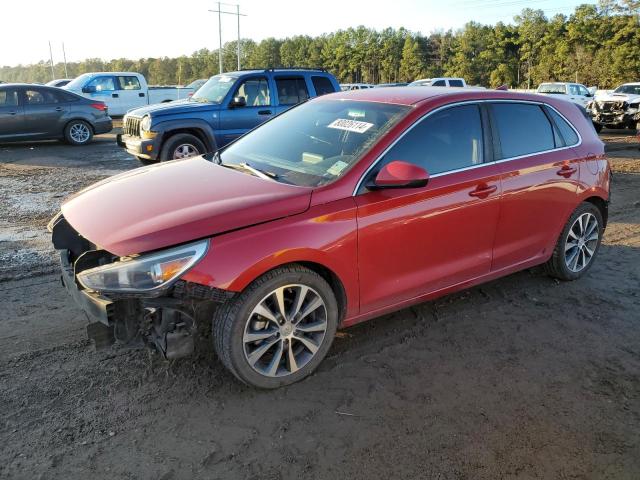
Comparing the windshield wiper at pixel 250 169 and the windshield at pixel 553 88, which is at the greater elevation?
the windshield at pixel 553 88

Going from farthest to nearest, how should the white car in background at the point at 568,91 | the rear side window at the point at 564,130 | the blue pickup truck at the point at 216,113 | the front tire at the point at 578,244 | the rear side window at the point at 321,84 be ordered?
the white car in background at the point at 568,91, the rear side window at the point at 321,84, the blue pickup truck at the point at 216,113, the front tire at the point at 578,244, the rear side window at the point at 564,130

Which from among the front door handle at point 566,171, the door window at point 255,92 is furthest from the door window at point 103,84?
the front door handle at point 566,171

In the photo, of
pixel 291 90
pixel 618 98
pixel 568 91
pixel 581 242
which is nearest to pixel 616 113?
pixel 618 98

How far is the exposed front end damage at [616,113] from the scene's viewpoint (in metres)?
19.3

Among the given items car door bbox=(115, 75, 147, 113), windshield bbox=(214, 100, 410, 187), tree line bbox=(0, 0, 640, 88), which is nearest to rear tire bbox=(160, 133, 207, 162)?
windshield bbox=(214, 100, 410, 187)

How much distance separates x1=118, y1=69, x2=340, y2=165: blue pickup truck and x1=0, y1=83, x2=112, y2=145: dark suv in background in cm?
413

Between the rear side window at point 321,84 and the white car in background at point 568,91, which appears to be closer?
the rear side window at point 321,84

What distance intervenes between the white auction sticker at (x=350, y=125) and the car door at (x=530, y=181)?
1115mm

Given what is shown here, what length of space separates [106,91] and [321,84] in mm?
13874

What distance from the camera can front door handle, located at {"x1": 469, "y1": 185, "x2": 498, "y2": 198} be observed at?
394 cm

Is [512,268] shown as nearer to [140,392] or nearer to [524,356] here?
[524,356]

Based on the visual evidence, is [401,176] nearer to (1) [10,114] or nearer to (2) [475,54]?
(1) [10,114]

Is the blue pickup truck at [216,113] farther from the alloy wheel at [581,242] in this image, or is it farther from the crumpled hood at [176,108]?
the alloy wheel at [581,242]

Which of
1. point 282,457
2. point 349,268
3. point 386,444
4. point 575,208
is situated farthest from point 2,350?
point 575,208
